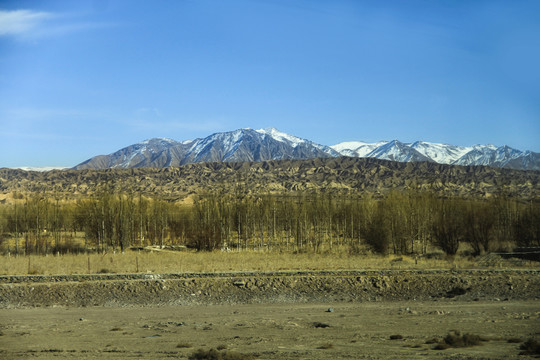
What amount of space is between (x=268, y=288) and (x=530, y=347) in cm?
1549

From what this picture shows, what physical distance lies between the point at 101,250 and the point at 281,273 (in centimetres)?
2656

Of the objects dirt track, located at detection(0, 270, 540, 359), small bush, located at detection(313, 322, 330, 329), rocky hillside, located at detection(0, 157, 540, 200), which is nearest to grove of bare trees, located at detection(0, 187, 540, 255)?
dirt track, located at detection(0, 270, 540, 359)

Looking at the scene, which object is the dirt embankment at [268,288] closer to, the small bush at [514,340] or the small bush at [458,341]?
the small bush at [514,340]

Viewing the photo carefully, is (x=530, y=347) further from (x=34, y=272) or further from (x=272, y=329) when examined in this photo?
(x=34, y=272)

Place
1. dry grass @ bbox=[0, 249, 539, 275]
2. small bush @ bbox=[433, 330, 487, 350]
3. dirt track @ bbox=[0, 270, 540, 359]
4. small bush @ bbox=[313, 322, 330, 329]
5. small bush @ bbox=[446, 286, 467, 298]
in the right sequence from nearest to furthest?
small bush @ bbox=[433, 330, 487, 350] → dirt track @ bbox=[0, 270, 540, 359] → small bush @ bbox=[313, 322, 330, 329] → small bush @ bbox=[446, 286, 467, 298] → dry grass @ bbox=[0, 249, 539, 275]

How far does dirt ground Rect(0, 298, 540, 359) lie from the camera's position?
670 inches

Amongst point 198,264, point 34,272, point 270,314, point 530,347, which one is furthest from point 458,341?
point 34,272

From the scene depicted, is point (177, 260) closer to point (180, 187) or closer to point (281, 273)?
point (281, 273)

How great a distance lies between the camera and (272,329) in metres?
21.1

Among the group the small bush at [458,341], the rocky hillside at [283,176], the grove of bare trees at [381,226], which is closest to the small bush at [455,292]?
the small bush at [458,341]

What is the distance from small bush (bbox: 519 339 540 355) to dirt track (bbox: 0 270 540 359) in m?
0.32

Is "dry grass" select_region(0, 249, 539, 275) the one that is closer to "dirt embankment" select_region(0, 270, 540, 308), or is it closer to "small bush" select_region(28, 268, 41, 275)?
"small bush" select_region(28, 268, 41, 275)

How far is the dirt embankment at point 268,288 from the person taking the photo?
28359 millimetres

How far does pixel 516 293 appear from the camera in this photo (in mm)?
28078
